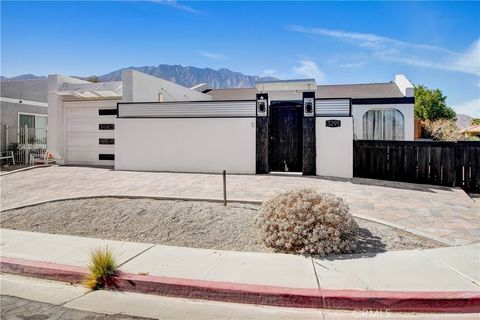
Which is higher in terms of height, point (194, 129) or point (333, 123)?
point (333, 123)

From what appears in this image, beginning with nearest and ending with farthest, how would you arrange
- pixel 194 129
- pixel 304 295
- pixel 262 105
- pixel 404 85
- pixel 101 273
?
pixel 304 295, pixel 101 273, pixel 262 105, pixel 194 129, pixel 404 85

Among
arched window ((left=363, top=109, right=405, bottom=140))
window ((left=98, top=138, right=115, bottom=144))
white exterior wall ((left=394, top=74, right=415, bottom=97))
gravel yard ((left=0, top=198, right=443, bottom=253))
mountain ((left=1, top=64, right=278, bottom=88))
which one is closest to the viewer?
gravel yard ((left=0, top=198, right=443, bottom=253))

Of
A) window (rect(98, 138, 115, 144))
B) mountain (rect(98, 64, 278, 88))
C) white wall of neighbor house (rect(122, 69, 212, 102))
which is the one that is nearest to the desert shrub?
white wall of neighbor house (rect(122, 69, 212, 102))

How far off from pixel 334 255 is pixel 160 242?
2929mm

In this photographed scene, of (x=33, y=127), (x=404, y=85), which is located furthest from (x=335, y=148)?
(x=33, y=127)

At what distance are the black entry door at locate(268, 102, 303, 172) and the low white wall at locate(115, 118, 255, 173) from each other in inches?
32.0

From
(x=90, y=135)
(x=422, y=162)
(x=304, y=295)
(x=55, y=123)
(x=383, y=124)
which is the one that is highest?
(x=383, y=124)

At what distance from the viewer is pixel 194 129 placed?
14.3m

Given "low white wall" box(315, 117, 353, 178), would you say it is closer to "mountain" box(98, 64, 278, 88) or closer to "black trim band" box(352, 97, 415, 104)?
"black trim band" box(352, 97, 415, 104)

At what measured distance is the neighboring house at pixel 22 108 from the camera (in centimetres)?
1919

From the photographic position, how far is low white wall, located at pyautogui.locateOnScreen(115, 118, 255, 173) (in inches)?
542

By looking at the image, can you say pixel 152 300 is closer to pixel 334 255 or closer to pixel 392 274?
pixel 334 255

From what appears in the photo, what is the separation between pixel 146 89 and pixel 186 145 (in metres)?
4.07

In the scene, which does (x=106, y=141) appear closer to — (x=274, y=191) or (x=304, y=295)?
(x=274, y=191)
